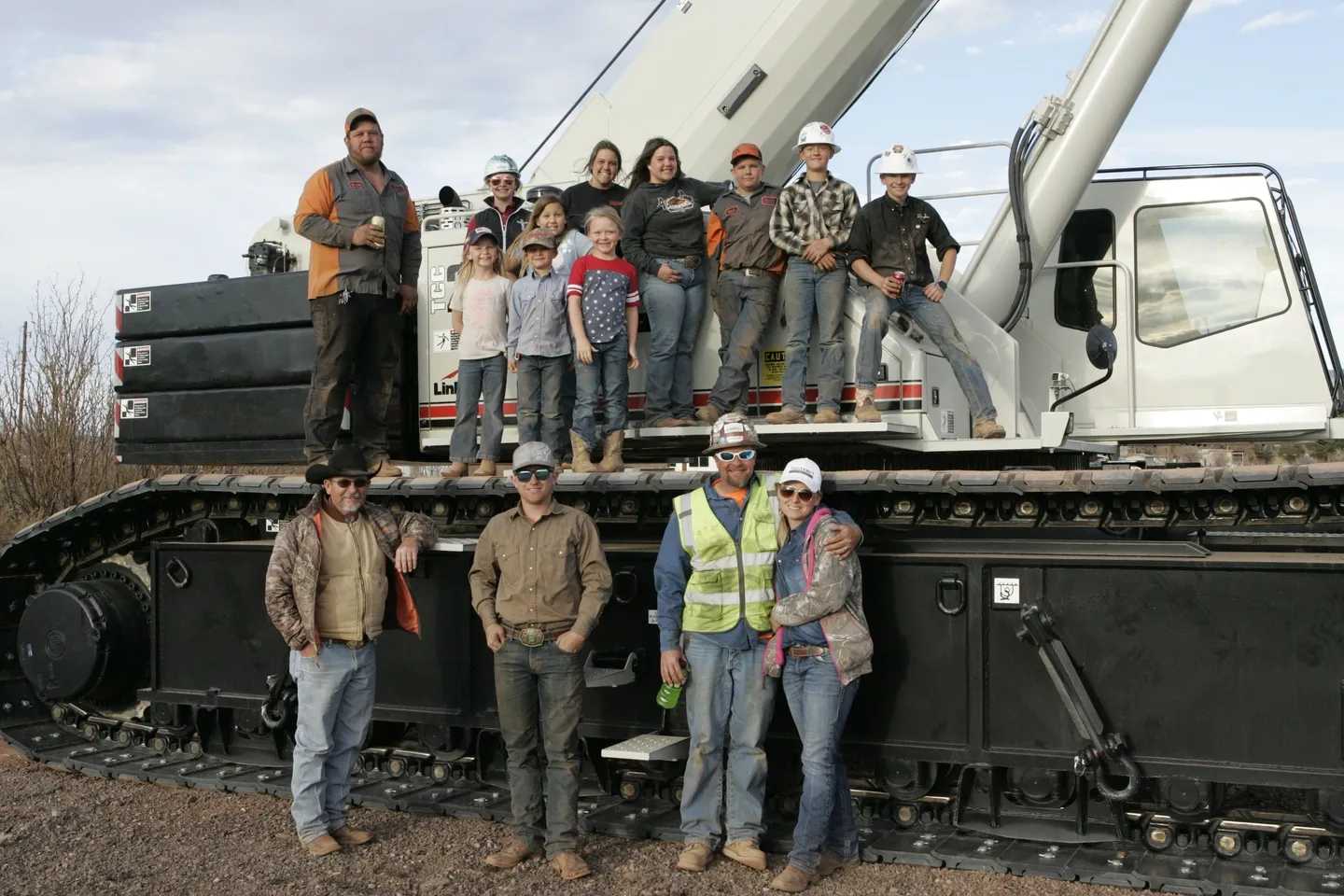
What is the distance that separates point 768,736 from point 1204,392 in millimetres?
3468

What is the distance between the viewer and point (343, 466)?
7426 millimetres

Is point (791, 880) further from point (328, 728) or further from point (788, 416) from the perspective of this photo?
point (328, 728)

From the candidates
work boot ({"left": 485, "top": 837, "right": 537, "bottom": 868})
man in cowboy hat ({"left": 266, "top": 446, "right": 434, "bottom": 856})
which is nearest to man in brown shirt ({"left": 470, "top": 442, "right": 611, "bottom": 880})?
work boot ({"left": 485, "top": 837, "right": 537, "bottom": 868})

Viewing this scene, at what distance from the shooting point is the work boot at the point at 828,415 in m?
7.65

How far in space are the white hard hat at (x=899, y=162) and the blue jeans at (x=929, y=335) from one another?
68cm

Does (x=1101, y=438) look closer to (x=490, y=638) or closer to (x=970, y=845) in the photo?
(x=970, y=845)

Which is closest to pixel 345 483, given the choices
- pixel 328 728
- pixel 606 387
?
pixel 328 728

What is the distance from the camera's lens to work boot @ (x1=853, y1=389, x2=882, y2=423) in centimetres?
753

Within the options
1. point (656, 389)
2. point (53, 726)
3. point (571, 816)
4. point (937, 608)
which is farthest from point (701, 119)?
point (53, 726)

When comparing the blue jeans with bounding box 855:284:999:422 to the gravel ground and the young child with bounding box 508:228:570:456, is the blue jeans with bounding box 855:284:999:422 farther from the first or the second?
the gravel ground

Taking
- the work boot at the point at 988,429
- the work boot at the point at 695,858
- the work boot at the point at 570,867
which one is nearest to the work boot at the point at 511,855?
the work boot at the point at 570,867

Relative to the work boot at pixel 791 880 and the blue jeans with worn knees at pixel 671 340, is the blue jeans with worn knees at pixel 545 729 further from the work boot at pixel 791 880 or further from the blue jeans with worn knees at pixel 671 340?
the blue jeans with worn knees at pixel 671 340

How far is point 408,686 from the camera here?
28.7 ft

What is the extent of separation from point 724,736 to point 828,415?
1.79 m
